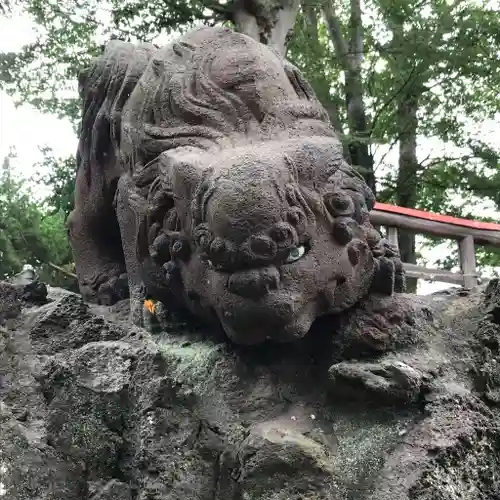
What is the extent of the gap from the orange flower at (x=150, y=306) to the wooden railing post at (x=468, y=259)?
3.25 metres

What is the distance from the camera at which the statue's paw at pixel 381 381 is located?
1.49m

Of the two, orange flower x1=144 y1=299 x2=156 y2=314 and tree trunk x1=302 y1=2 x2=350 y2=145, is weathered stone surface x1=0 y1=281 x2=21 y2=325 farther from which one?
tree trunk x1=302 y1=2 x2=350 y2=145

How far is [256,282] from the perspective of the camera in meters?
1.39

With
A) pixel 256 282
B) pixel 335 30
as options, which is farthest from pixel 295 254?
pixel 335 30

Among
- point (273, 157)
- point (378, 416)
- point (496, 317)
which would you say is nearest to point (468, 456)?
point (378, 416)

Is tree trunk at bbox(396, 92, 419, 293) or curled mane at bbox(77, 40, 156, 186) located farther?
tree trunk at bbox(396, 92, 419, 293)

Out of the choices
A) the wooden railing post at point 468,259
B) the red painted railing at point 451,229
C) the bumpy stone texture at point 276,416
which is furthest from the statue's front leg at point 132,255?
the wooden railing post at point 468,259

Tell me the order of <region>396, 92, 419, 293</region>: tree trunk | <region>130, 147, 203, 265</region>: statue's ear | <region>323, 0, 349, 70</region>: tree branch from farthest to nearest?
<region>323, 0, 349, 70</region>: tree branch
<region>396, 92, 419, 293</region>: tree trunk
<region>130, 147, 203, 265</region>: statue's ear

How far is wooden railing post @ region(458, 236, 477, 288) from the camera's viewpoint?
15.9ft

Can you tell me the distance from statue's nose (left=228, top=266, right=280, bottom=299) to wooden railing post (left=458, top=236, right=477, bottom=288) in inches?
145

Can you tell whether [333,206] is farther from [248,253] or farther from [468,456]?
[468,456]

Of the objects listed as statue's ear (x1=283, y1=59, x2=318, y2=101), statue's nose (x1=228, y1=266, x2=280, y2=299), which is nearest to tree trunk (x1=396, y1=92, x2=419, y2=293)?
statue's ear (x1=283, y1=59, x2=318, y2=101)

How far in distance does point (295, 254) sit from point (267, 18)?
212 inches

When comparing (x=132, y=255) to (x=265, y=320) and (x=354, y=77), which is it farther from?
(x=354, y=77)
